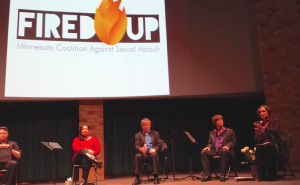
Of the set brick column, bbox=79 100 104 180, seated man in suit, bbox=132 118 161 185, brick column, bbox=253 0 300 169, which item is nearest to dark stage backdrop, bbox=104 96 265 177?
brick column, bbox=79 100 104 180

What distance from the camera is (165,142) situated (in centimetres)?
507

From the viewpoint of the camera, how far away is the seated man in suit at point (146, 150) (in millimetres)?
4711

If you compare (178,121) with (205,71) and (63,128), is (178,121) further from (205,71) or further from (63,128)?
(63,128)

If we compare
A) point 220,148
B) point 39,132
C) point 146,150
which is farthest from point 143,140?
point 39,132

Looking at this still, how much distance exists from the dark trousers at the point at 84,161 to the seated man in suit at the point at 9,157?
82cm

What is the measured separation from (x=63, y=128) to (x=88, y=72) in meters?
1.56

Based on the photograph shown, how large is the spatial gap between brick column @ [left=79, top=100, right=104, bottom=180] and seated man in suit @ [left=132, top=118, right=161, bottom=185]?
5.12ft

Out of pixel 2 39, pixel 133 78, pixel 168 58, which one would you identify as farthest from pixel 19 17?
pixel 168 58

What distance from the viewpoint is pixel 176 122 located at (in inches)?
291

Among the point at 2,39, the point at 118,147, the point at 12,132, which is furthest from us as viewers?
the point at 118,147

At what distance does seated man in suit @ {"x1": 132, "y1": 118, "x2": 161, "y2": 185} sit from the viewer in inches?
185

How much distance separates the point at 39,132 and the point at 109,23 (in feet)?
8.60

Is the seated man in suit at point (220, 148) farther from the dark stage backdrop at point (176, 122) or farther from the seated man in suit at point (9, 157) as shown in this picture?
the seated man in suit at point (9, 157)

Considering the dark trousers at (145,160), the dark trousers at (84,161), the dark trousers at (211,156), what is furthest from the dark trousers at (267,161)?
the dark trousers at (84,161)
